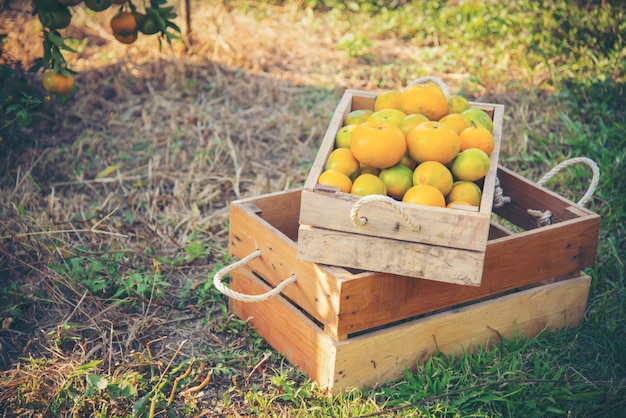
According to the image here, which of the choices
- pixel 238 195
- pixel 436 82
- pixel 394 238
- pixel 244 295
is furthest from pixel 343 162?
pixel 238 195

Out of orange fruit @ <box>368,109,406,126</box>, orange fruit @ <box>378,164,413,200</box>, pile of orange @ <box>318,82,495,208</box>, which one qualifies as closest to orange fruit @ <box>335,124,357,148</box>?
pile of orange @ <box>318,82,495,208</box>

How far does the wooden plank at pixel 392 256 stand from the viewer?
214 centimetres

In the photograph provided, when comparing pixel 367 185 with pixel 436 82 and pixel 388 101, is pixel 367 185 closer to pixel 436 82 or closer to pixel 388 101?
pixel 388 101

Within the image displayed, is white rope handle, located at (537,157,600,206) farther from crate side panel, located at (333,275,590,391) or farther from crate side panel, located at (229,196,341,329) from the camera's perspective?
crate side panel, located at (229,196,341,329)

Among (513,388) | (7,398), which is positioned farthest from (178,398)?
(513,388)

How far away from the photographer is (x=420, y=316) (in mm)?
2604

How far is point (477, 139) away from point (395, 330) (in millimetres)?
783

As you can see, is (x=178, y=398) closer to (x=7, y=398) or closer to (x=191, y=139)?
(x=7, y=398)

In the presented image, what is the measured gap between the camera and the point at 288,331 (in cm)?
254

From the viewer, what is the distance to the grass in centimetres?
241

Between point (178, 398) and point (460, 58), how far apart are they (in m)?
3.82

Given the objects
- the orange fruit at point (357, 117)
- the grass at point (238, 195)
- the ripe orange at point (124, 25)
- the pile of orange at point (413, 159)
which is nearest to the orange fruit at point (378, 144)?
the pile of orange at point (413, 159)

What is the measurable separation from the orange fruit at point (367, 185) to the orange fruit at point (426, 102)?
0.49 m

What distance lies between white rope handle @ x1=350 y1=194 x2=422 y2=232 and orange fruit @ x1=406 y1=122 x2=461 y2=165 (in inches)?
14.0
